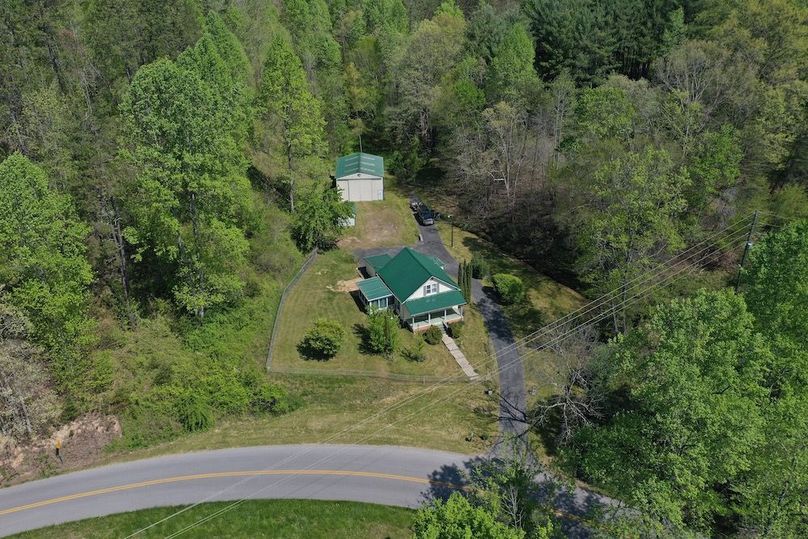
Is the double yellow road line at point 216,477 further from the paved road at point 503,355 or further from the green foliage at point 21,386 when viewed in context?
the paved road at point 503,355

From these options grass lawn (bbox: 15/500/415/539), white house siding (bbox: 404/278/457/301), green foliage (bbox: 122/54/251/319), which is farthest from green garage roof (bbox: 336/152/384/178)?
grass lawn (bbox: 15/500/415/539)

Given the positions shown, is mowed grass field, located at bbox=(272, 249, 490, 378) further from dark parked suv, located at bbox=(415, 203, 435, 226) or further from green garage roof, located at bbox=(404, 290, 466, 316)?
dark parked suv, located at bbox=(415, 203, 435, 226)

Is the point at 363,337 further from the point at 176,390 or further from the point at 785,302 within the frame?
the point at 785,302

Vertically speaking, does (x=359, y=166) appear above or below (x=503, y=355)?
above

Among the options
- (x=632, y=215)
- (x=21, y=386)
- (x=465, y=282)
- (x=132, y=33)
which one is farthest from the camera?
(x=132, y=33)

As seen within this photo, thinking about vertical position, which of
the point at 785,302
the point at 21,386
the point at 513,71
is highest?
the point at 513,71

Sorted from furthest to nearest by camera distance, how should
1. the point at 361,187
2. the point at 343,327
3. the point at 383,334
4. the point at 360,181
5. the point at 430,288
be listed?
the point at 361,187
the point at 360,181
the point at 430,288
the point at 343,327
the point at 383,334

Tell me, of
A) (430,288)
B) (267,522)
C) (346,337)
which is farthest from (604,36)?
(267,522)

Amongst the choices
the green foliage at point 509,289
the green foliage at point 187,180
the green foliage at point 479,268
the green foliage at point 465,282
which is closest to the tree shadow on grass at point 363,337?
the green foliage at point 465,282
